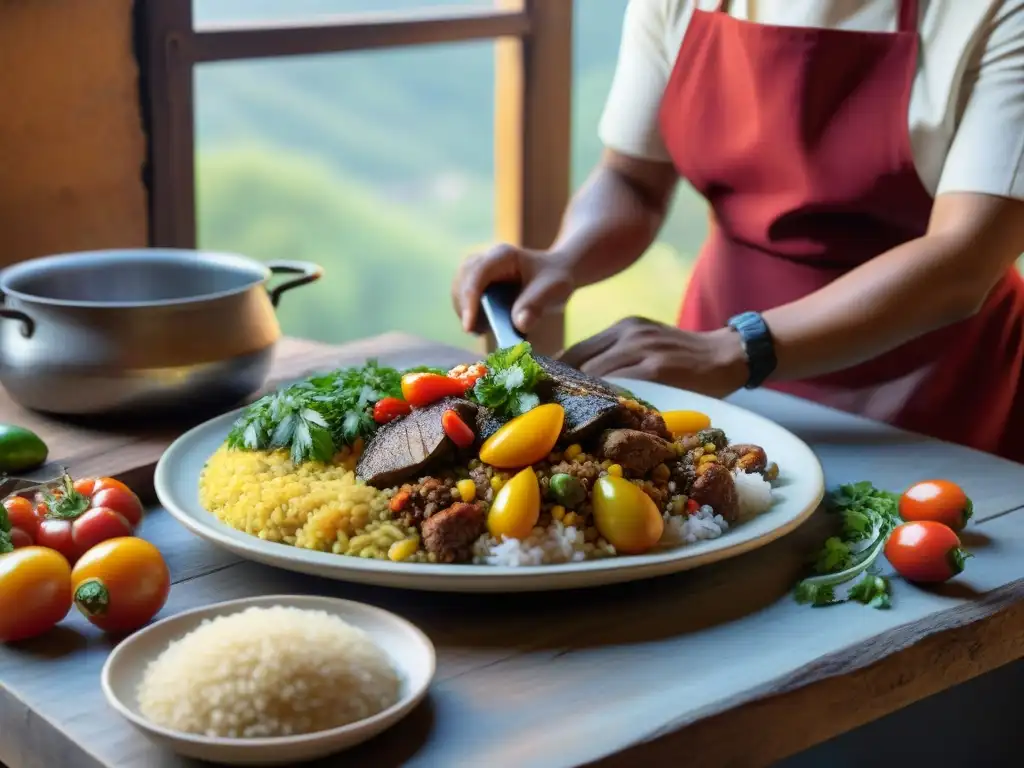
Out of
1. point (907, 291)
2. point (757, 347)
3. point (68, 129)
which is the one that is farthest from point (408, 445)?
point (68, 129)

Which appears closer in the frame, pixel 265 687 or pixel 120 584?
pixel 265 687

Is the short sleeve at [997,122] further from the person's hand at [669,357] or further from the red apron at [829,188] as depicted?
the person's hand at [669,357]

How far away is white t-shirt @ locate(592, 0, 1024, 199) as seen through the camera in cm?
192

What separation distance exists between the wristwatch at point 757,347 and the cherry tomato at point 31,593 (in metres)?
1.09

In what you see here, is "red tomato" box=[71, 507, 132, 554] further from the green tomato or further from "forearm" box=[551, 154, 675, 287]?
"forearm" box=[551, 154, 675, 287]

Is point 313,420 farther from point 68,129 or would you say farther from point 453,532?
point 68,129

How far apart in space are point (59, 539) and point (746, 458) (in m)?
0.81

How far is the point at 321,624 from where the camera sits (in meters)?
1.12

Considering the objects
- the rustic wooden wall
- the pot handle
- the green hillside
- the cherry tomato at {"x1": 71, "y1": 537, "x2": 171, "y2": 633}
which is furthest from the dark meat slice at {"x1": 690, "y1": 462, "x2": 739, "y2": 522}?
the green hillside

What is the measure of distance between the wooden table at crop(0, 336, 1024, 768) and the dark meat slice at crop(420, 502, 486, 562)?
0.07 metres

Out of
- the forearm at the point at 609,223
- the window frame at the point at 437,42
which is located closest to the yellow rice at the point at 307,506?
the forearm at the point at 609,223

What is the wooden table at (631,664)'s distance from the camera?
1106mm

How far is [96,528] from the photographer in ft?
4.62

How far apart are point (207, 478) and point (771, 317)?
927 millimetres
